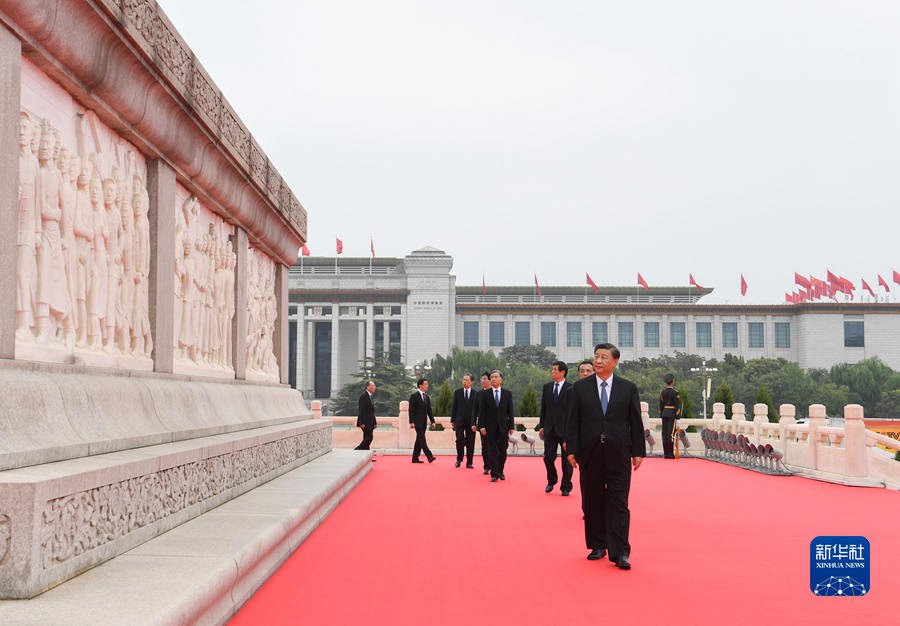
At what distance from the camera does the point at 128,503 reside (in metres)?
3.61

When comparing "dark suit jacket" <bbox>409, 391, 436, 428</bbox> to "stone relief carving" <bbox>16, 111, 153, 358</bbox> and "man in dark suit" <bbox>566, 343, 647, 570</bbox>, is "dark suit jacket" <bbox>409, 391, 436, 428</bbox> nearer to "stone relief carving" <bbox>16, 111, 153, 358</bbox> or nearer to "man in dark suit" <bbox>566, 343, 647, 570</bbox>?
"man in dark suit" <bbox>566, 343, 647, 570</bbox>

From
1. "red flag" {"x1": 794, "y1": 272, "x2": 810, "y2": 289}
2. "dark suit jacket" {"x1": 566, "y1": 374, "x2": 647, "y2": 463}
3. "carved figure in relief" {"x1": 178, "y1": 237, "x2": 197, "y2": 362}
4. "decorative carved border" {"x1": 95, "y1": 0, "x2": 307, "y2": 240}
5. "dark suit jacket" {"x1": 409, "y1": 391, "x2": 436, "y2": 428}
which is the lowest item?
"dark suit jacket" {"x1": 409, "y1": 391, "x2": 436, "y2": 428}

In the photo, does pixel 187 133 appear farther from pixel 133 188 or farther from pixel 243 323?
pixel 243 323

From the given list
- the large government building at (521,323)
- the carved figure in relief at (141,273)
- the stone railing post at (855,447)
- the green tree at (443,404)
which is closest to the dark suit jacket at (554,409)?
the stone railing post at (855,447)

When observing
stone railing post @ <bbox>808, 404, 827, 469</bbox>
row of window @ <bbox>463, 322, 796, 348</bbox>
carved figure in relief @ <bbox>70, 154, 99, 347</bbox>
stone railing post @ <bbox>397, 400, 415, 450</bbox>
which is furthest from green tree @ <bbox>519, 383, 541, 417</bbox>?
row of window @ <bbox>463, 322, 796, 348</bbox>

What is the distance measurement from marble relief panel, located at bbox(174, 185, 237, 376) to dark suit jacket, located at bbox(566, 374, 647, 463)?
10.6 ft

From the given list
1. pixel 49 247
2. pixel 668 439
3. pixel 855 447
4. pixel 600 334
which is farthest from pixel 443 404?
pixel 600 334

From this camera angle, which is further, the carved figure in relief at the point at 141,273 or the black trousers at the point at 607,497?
the carved figure in relief at the point at 141,273

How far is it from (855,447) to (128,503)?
10.5 meters

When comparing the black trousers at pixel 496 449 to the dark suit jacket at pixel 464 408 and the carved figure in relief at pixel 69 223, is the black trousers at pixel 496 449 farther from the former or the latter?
the carved figure in relief at pixel 69 223

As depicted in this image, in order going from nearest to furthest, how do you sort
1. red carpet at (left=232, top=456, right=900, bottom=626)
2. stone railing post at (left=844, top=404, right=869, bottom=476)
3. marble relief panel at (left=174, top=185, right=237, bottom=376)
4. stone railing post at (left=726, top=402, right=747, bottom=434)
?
red carpet at (left=232, top=456, right=900, bottom=626) < marble relief panel at (left=174, top=185, right=237, bottom=376) < stone railing post at (left=844, top=404, right=869, bottom=476) < stone railing post at (left=726, top=402, right=747, bottom=434)

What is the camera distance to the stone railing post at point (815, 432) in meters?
12.0

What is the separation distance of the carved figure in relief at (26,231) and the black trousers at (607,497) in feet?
11.9

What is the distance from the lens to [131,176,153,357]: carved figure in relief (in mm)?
5203
